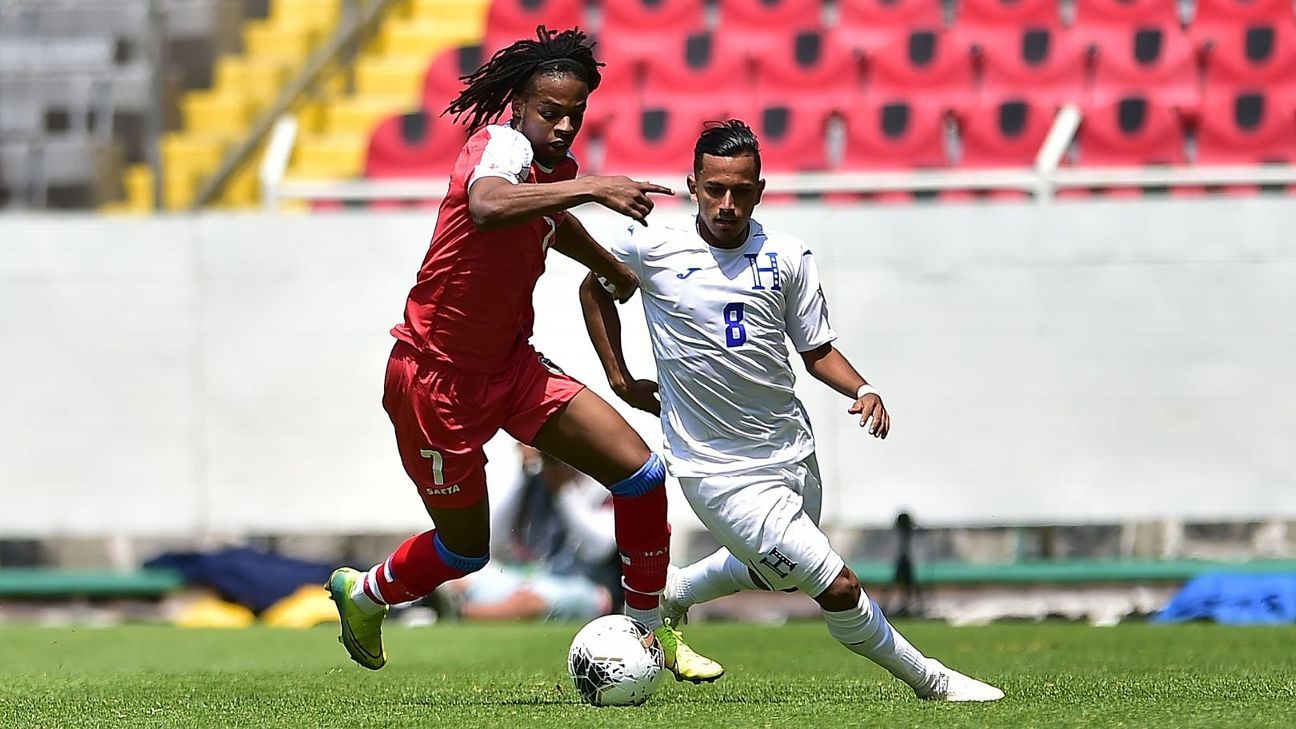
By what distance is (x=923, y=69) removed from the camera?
14.5 meters

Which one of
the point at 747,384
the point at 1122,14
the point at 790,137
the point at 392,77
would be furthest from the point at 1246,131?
the point at 747,384

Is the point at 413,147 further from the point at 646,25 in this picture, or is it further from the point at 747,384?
the point at 747,384

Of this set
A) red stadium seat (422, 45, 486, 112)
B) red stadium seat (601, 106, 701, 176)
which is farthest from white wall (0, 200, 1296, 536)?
red stadium seat (422, 45, 486, 112)

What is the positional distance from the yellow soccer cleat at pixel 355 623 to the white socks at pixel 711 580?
1.04 m

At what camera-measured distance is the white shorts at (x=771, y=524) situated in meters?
5.67

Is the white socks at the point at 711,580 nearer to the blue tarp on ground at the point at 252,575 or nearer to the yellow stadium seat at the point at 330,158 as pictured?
the blue tarp on ground at the point at 252,575

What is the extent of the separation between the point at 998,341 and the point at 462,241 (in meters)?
6.72

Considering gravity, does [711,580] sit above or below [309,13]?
below

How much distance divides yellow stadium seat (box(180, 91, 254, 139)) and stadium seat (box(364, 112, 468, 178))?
3.57 ft

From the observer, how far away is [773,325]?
6004 millimetres

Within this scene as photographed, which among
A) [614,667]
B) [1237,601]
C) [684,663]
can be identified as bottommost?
[1237,601]

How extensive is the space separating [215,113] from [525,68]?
32.5 ft

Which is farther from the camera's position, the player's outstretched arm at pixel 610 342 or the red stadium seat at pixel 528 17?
the red stadium seat at pixel 528 17

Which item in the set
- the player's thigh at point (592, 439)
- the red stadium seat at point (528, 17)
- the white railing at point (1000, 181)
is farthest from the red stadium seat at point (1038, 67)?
the player's thigh at point (592, 439)
